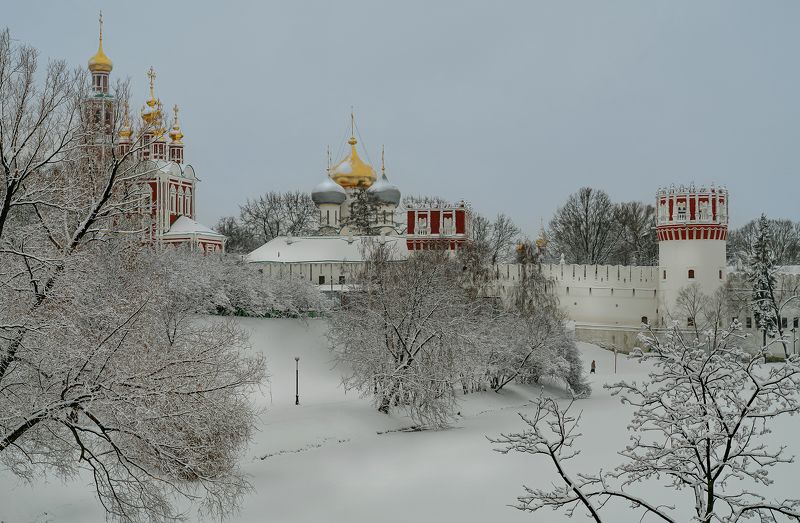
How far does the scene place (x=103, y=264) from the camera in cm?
2161

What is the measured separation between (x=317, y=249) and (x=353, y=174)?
32.1ft

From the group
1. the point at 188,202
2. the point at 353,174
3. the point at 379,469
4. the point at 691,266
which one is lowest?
the point at 379,469

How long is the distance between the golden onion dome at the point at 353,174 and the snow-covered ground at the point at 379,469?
28498 mm

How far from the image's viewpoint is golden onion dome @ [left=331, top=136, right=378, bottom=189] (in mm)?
58281

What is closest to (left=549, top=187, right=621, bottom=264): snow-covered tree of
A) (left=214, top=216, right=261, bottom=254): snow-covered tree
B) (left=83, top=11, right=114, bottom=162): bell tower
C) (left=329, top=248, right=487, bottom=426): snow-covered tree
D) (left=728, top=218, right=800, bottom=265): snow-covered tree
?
(left=728, top=218, right=800, bottom=265): snow-covered tree

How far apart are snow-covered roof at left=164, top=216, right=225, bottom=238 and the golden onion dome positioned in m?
10.9

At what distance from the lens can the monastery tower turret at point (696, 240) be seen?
147ft

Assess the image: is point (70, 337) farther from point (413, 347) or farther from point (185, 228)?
point (185, 228)

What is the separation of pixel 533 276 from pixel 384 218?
1611cm

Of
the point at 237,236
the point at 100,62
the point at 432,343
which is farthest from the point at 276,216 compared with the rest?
the point at 432,343

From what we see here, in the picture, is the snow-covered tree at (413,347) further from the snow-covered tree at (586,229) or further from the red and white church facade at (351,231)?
the snow-covered tree at (586,229)

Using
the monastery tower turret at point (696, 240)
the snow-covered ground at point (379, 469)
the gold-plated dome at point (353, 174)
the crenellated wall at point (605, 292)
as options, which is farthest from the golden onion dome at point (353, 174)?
the snow-covered ground at point (379, 469)

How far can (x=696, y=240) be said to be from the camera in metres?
44.8

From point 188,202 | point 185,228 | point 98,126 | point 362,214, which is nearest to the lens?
point 98,126
